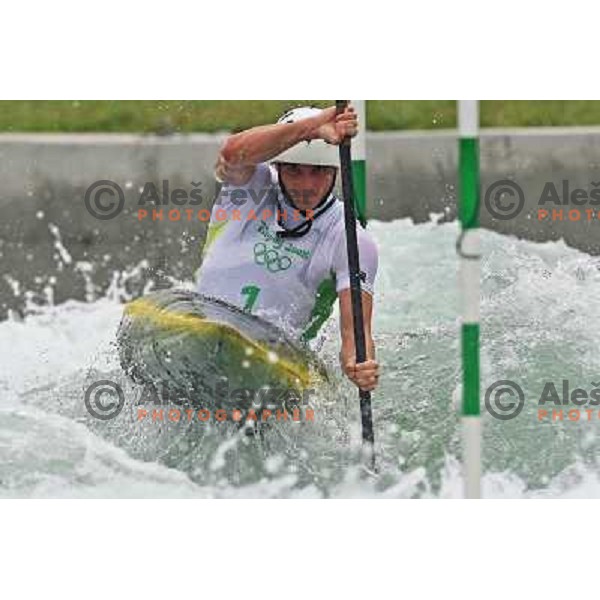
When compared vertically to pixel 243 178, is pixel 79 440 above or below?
below

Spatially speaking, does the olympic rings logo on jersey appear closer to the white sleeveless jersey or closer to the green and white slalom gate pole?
the white sleeveless jersey

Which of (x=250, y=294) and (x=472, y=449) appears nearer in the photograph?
(x=472, y=449)

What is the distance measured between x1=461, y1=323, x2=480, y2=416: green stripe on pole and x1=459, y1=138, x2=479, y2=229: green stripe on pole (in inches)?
7.8

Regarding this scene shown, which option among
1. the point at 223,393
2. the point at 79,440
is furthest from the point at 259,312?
the point at 79,440

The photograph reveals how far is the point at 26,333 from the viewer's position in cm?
425

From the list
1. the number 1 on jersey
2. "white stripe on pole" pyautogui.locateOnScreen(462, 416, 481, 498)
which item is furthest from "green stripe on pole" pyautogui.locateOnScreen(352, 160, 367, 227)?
"white stripe on pole" pyautogui.locateOnScreen(462, 416, 481, 498)

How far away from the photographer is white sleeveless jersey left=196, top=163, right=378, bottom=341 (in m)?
4.13

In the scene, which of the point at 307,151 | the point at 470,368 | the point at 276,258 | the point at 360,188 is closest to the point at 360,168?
the point at 360,188

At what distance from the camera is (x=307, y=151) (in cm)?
409

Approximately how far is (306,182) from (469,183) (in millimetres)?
316

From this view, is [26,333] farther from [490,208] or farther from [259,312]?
[490,208]

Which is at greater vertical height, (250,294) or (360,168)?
(360,168)

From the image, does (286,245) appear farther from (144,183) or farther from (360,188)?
(144,183)
